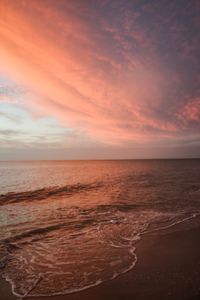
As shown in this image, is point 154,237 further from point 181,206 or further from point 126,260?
point 181,206

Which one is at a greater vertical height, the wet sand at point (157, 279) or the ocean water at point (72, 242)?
the wet sand at point (157, 279)

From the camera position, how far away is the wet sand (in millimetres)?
5461

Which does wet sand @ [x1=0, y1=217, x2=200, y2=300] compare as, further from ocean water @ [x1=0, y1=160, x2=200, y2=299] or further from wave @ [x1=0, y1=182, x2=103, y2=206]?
wave @ [x1=0, y1=182, x2=103, y2=206]

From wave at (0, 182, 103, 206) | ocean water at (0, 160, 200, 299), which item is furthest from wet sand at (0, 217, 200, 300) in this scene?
wave at (0, 182, 103, 206)

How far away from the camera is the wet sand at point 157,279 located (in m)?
5.46

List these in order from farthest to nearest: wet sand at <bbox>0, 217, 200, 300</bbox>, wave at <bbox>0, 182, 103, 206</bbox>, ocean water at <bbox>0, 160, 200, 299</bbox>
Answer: wave at <bbox>0, 182, 103, 206</bbox>
ocean water at <bbox>0, 160, 200, 299</bbox>
wet sand at <bbox>0, 217, 200, 300</bbox>

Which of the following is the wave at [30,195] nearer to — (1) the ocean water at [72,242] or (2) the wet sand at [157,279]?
(1) the ocean water at [72,242]

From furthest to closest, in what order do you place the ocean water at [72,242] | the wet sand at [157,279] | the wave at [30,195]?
the wave at [30,195] < the ocean water at [72,242] < the wet sand at [157,279]

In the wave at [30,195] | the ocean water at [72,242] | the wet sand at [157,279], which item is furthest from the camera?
the wave at [30,195]

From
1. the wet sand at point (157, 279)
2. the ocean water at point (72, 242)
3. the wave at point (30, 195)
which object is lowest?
the wave at point (30, 195)

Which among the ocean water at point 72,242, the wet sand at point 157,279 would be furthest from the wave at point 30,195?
the wet sand at point 157,279

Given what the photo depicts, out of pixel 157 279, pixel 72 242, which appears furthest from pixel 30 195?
pixel 157 279

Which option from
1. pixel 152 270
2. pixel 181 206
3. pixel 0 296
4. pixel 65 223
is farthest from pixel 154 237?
pixel 181 206

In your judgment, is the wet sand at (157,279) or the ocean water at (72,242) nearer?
the wet sand at (157,279)
